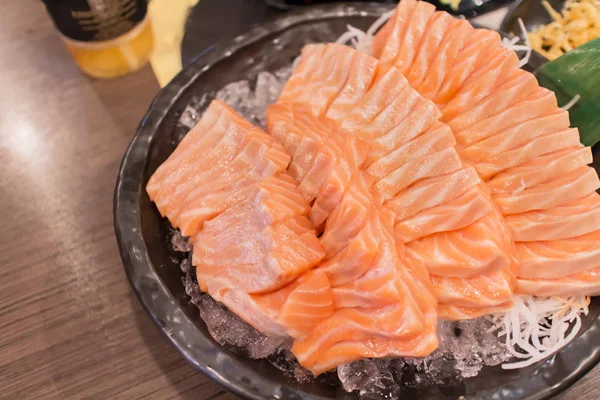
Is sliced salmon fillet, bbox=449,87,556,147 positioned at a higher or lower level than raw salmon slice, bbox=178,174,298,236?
higher

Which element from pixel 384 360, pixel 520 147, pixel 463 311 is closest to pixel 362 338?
pixel 384 360

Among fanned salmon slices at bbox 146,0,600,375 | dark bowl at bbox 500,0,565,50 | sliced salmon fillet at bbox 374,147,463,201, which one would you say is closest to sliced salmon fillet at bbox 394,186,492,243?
fanned salmon slices at bbox 146,0,600,375

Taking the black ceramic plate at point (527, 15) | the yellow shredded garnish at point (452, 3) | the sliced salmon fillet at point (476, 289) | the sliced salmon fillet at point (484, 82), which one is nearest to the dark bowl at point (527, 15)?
the black ceramic plate at point (527, 15)

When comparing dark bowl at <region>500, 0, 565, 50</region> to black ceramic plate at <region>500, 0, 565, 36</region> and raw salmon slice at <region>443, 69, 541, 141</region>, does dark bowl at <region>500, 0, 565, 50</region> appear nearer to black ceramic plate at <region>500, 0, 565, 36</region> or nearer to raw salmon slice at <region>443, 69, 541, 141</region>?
black ceramic plate at <region>500, 0, 565, 36</region>

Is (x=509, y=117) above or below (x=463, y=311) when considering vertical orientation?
above

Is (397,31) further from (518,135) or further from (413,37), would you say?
(518,135)

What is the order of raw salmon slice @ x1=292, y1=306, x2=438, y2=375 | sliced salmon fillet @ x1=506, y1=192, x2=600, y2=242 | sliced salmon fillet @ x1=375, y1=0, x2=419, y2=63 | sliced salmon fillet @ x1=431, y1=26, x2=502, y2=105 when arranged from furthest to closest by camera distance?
sliced salmon fillet @ x1=375, y1=0, x2=419, y2=63 < sliced salmon fillet @ x1=431, y1=26, x2=502, y2=105 < sliced salmon fillet @ x1=506, y1=192, x2=600, y2=242 < raw salmon slice @ x1=292, y1=306, x2=438, y2=375
